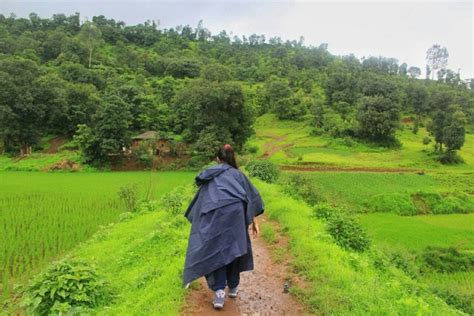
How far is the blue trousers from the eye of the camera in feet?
18.0

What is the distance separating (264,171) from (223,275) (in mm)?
16609

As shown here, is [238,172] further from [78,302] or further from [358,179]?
[358,179]

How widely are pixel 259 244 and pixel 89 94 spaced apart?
45.4 meters

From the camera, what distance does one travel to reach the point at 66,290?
611 centimetres

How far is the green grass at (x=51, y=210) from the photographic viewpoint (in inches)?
527

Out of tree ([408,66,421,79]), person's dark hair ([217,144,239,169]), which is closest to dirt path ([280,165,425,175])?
person's dark hair ([217,144,239,169])

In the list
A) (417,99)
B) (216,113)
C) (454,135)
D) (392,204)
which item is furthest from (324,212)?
(417,99)

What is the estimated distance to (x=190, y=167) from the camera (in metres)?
40.5

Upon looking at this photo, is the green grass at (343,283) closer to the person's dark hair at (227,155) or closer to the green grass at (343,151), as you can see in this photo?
the person's dark hair at (227,155)

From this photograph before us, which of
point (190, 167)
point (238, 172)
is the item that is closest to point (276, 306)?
point (238, 172)

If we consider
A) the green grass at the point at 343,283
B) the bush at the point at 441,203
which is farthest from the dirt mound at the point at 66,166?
the green grass at the point at 343,283

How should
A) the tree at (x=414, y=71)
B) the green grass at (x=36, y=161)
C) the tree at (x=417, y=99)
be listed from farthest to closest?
the tree at (x=414, y=71)
the tree at (x=417, y=99)
the green grass at (x=36, y=161)

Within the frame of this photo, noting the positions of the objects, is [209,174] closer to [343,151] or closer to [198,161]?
[198,161]

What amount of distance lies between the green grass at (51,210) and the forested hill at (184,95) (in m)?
7.44
